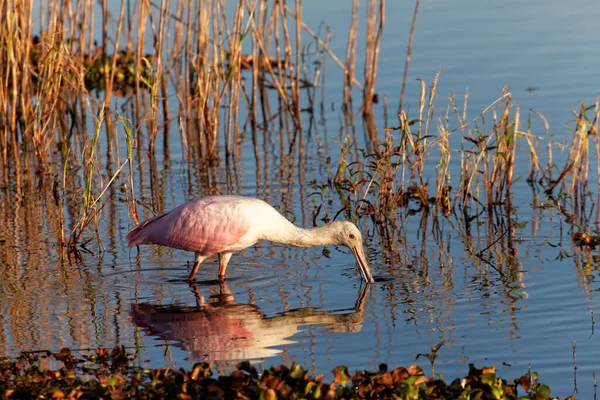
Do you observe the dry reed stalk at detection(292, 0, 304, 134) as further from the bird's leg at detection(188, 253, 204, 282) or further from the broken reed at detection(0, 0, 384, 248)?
the bird's leg at detection(188, 253, 204, 282)

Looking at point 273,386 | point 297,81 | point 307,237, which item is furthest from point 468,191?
point 273,386

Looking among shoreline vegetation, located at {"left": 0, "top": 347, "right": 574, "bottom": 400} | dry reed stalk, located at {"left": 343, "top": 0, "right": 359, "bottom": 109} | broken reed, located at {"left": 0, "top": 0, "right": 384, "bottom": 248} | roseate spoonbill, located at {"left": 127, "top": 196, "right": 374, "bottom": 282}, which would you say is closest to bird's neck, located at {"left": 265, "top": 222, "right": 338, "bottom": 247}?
roseate spoonbill, located at {"left": 127, "top": 196, "right": 374, "bottom": 282}

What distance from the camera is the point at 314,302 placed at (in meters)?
8.02

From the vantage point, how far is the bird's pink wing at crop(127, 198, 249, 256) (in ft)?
28.1

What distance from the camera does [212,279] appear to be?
900 centimetres

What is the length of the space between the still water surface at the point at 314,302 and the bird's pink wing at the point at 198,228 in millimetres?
319

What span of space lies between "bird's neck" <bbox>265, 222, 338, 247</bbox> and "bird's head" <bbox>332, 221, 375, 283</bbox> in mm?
69

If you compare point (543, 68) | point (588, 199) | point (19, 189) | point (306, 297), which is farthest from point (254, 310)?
point (543, 68)

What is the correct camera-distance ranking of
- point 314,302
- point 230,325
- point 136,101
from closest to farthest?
1. point 230,325
2. point 314,302
3. point 136,101

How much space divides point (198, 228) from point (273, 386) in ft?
11.7

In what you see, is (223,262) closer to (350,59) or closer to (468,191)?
(468,191)

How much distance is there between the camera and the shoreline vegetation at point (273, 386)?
17.4 ft

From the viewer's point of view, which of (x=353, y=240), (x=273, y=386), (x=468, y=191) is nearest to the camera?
(x=273, y=386)

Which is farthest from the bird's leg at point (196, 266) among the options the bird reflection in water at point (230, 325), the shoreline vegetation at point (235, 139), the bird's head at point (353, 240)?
the bird's head at point (353, 240)
